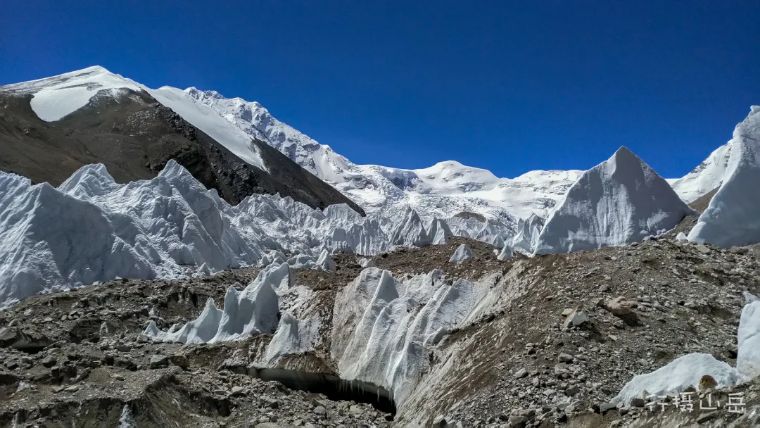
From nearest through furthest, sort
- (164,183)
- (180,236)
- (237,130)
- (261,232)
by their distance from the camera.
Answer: (180,236) < (164,183) < (261,232) < (237,130)

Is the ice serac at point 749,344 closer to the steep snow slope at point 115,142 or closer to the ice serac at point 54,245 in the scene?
the ice serac at point 54,245

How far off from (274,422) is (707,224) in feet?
49.3

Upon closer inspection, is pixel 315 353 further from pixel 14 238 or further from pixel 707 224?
pixel 14 238

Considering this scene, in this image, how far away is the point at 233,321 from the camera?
26.1m

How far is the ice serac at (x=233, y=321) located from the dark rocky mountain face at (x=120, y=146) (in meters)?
49.6

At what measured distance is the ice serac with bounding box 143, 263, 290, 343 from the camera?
2578 centimetres

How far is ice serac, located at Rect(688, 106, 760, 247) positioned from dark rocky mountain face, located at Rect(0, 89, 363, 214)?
6723 centimetres

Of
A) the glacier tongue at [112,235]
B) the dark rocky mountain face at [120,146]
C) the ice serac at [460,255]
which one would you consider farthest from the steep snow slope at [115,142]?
the ice serac at [460,255]

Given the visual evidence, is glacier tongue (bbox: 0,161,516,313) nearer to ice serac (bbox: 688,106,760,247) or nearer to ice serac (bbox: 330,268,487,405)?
ice serac (bbox: 330,268,487,405)

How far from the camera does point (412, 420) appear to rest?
1725cm

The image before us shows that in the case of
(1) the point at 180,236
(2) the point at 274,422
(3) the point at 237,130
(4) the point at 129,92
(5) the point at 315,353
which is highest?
(3) the point at 237,130

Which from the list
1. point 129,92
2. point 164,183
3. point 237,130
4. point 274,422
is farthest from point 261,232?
point 237,130

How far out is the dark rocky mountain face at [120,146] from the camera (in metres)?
80.3

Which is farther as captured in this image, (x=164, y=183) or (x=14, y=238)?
(x=164, y=183)
